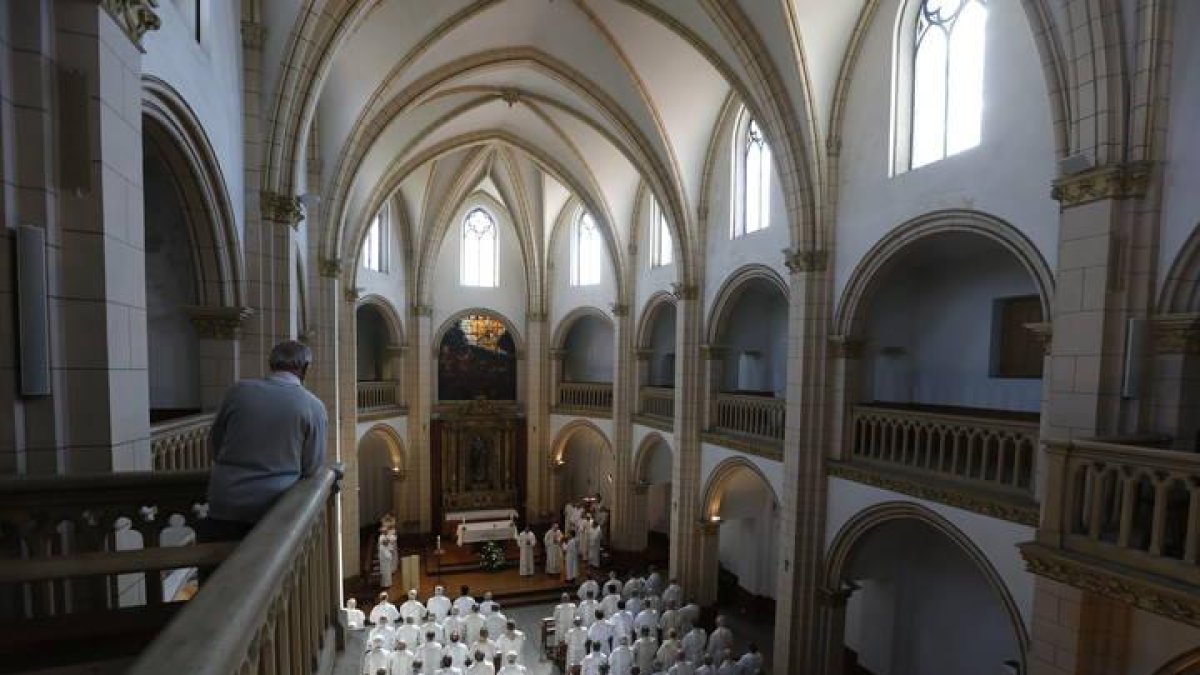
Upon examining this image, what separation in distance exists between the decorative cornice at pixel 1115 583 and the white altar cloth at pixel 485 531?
14176mm

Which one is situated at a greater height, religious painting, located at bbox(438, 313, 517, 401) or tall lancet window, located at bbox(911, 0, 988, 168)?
tall lancet window, located at bbox(911, 0, 988, 168)

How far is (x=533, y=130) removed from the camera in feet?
→ 56.2

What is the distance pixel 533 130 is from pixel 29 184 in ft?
49.6

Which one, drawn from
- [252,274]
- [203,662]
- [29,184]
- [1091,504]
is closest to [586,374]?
[252,274]

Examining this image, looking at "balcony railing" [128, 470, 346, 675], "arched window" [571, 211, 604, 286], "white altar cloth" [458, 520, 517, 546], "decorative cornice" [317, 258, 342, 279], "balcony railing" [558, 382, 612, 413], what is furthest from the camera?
"arched window" [571, 211, 604, 286]

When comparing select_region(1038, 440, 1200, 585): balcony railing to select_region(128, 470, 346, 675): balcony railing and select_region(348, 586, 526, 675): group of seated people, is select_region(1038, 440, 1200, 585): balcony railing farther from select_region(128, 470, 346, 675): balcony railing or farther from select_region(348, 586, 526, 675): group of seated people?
select_region(348, 586, 526, 675): group of seated people

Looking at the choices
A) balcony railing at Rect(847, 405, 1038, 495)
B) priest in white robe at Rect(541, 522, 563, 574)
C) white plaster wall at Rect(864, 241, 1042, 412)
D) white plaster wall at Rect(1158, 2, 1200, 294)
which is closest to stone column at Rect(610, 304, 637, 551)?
priest in white robe at Rect(541, 522, 563, 574)

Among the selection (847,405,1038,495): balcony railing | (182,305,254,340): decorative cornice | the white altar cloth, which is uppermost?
(182,305,254,340): decorative cornice

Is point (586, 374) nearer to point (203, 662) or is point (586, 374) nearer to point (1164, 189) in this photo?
point (1164, 189)

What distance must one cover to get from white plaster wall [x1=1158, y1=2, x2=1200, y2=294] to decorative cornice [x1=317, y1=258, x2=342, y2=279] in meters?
12.7

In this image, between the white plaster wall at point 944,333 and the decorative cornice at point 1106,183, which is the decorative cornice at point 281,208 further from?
the white plaster wall at point 944,333

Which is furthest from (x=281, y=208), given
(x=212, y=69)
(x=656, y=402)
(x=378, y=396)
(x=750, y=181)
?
(x=378, y=396)

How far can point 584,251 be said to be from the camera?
799 inches

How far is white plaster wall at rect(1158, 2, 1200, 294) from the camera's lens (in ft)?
17.3
